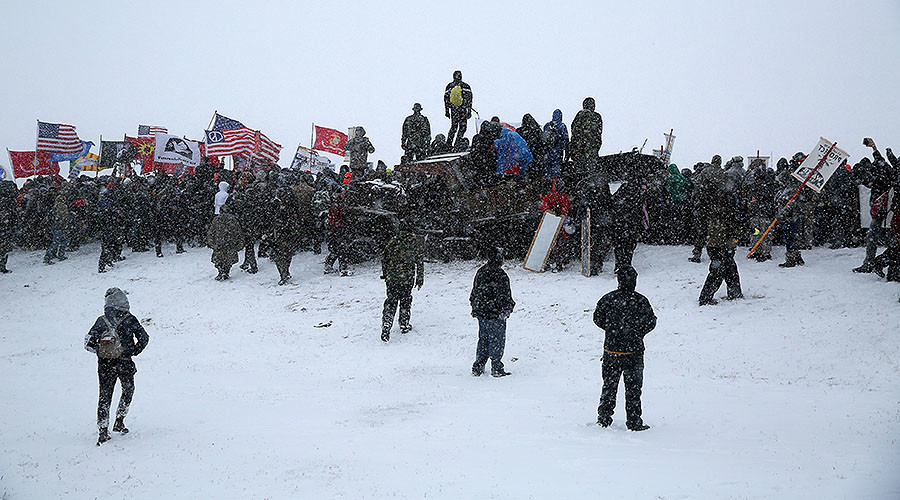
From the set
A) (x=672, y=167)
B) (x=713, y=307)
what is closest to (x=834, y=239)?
(x=672, y=167)

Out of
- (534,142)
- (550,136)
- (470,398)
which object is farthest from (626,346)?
(534,142)

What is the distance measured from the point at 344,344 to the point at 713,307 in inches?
263

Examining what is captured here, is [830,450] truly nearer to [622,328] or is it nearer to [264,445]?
[622,328]

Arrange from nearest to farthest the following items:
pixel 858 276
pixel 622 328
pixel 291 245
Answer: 1. pixel 622 328
2. pixel 858 276
3. pixel 291 245

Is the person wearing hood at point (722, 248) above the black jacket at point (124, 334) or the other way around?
above

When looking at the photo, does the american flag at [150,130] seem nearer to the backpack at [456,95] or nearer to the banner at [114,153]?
the banner at [114,153]

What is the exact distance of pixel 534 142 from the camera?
640 inches

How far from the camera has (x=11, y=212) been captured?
70.4ft

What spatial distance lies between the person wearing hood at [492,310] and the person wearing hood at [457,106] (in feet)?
30.1

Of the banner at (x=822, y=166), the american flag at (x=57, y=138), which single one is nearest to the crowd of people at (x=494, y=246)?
the banner at (x=822, y=166)

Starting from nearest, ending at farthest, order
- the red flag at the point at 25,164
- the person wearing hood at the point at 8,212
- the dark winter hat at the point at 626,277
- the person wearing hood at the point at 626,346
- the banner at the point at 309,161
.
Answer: the person wearing hood at the point at 626,346
the dark winter hat at the point at 626,277
the person wearing hood at the point at 8,212
the banner at the point at 309,161
the red flag at the point at 25,164

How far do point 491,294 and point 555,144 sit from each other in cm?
792

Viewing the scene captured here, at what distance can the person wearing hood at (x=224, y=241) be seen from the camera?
16.6 m

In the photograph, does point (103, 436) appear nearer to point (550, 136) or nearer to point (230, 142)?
point (550, 136)
